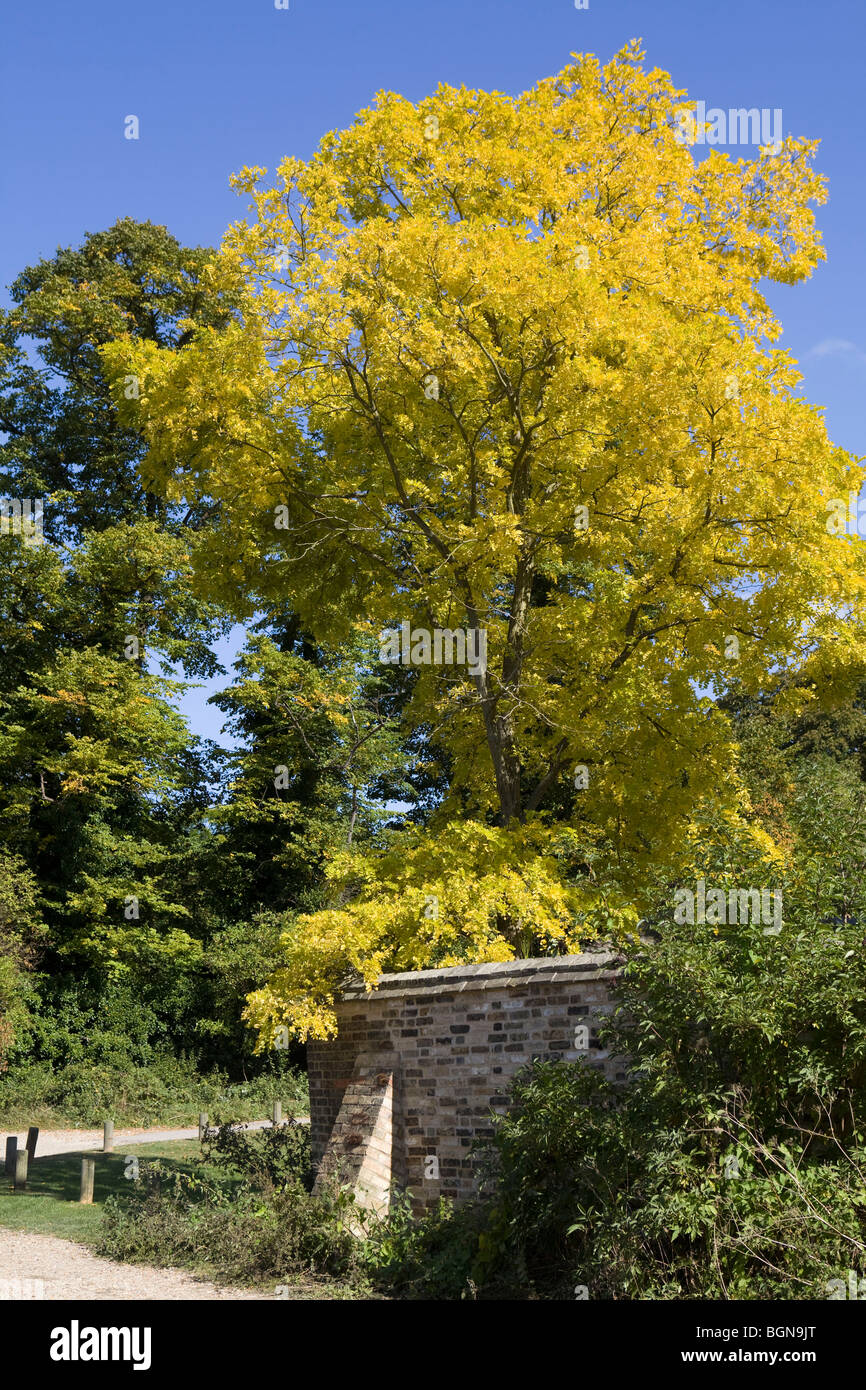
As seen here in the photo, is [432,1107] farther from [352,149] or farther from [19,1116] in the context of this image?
[19,1116]

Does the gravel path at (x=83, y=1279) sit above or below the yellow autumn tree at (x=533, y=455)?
below

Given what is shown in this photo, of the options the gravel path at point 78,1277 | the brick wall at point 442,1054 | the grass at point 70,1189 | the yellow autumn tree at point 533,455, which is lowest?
the grass at point 70,1189

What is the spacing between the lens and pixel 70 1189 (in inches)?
586

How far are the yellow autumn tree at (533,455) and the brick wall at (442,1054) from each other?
2.21 ft

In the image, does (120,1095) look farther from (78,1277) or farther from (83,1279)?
(83,1279)

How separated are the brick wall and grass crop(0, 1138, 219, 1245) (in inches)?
111

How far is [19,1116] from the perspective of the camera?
2323cm

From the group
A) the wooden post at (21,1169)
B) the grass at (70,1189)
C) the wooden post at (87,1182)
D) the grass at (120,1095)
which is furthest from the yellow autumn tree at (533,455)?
the grass at (120,1095)

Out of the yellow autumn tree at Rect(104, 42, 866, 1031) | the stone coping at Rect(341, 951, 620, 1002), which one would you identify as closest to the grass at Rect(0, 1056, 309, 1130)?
the yellow autumn tree at Rect(104, 42, 866, 1031)

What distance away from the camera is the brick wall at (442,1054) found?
328 inches

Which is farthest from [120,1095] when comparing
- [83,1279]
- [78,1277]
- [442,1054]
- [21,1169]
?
[442,1054]

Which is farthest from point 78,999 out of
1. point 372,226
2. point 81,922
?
point 372,226

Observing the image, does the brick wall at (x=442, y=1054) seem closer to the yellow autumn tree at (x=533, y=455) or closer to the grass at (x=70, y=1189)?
the yellow autumn tree at (x=533, y=455)

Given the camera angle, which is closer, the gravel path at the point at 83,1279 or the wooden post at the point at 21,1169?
the gravel path at the point at 83,1279
